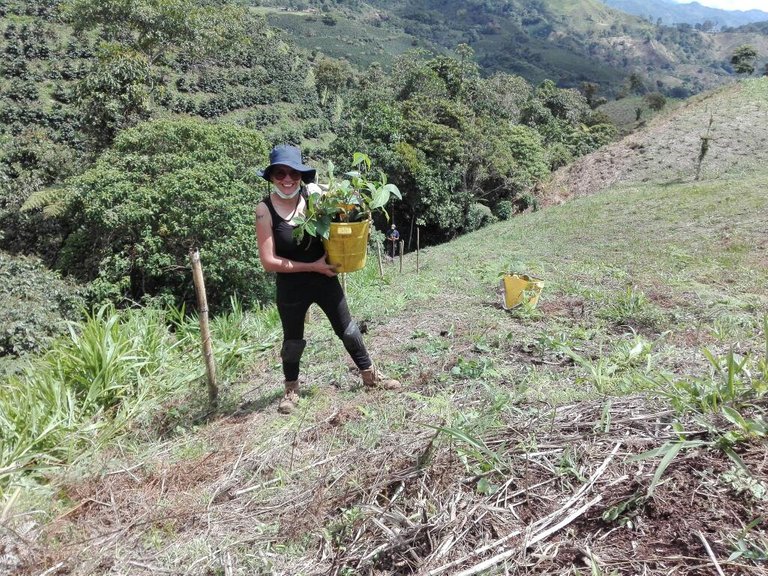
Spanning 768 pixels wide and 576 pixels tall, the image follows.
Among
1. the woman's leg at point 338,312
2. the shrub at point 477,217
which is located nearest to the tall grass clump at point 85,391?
the woman's leg at point 338,312

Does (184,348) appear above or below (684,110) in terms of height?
below

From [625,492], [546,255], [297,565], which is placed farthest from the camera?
[546,255]

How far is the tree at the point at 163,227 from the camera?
10094 mm

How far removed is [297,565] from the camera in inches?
68.5

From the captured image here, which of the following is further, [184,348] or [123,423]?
[184,348]

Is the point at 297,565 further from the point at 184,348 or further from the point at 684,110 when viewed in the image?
the point at 684,110

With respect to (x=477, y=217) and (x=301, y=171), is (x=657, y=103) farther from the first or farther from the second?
(x=301, y=171)

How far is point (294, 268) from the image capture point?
2879mm

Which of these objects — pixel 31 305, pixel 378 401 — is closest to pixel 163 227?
pixel 31 305

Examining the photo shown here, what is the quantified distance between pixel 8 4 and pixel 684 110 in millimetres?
46101

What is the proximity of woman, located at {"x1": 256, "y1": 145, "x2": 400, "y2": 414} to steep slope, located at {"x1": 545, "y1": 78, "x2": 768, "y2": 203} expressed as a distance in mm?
18030

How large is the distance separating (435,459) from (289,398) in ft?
5.10

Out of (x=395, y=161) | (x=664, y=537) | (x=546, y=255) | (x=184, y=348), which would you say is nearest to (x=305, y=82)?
(x=395, y=161)

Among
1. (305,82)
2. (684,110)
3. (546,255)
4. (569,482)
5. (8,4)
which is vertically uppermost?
(8,4)
